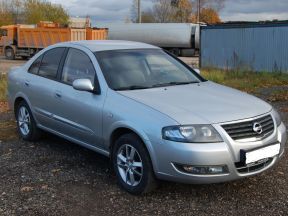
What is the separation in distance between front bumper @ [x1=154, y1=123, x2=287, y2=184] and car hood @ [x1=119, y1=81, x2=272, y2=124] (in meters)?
0.22

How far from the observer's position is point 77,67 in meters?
5.89

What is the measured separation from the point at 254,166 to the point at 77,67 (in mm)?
2590

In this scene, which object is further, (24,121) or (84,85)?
(24,121)

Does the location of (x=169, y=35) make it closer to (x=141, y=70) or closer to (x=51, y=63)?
(x=51, y=63)

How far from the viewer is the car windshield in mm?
5363

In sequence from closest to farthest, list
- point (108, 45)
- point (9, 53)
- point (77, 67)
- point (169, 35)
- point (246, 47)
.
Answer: point (77, 67), point (108, 45), point (246, 47), point (9, 53), point (169, 35)

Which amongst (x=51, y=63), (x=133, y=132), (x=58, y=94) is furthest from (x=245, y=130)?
(x=51, y=63)

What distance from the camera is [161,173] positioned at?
4.43 metres

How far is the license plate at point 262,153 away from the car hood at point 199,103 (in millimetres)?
346

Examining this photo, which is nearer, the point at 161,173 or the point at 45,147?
the point at 161,173

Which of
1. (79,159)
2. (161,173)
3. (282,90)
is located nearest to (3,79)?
(282,90)

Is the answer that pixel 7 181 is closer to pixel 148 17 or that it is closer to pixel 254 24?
pixel 254 24

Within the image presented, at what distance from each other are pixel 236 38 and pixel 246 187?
18.0 m

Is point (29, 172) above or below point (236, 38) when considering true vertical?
below
